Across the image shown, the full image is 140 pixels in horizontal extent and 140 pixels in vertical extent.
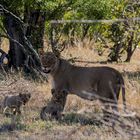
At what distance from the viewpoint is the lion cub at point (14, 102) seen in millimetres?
8844

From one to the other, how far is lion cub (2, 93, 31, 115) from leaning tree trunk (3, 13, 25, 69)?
5.21 m

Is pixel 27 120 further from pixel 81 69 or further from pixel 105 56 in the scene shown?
pixel 105 56

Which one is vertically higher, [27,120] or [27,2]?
[27,2]

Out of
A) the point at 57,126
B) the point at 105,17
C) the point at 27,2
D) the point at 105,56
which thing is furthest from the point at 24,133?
the point at 105,56

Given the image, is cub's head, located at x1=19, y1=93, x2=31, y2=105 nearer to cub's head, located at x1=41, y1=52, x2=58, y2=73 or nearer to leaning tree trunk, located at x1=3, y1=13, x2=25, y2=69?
cub's head, located at x1=41, y1=52, x2=58, y2=73

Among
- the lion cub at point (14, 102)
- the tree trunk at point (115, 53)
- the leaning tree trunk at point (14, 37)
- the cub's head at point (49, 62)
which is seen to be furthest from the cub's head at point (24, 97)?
the tree trunk at point (115, 53)

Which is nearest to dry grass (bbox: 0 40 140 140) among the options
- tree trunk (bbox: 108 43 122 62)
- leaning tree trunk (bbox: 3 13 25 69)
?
leaning tree trunk (bbox: 3 13 25 69)

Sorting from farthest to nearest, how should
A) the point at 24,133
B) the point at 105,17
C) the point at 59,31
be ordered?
the point at 59,31 → the point at 105,17 → the point at 24,133

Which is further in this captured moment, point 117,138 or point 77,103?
point 77,103

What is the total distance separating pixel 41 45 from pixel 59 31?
124 inches

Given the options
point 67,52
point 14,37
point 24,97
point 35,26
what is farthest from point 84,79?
point 67,52

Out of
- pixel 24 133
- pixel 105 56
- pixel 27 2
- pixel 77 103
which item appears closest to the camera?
pixel 24 133

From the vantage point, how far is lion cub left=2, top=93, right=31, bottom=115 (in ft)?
29.0

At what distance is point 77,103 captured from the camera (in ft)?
30.7
